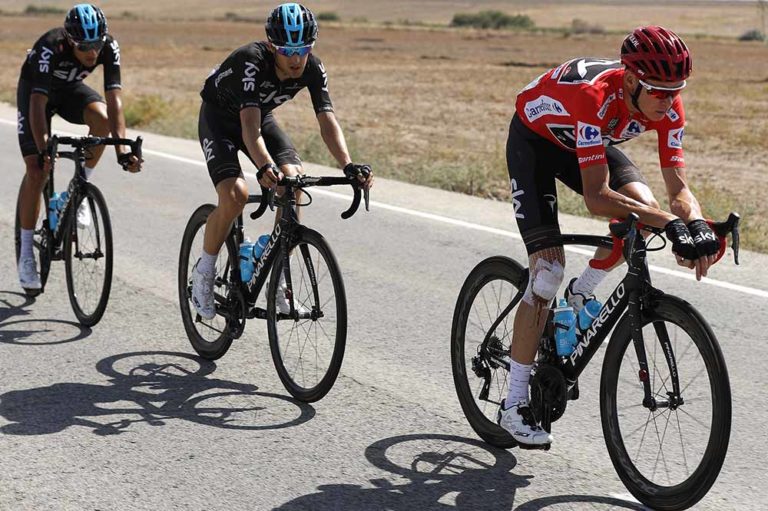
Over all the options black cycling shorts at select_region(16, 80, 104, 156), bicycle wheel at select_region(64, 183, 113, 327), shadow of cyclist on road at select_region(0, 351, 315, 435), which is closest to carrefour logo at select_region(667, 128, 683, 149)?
shadow of cyclist on road at select_region(0, 351, 315, 435)

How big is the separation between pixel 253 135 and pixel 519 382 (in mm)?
1929

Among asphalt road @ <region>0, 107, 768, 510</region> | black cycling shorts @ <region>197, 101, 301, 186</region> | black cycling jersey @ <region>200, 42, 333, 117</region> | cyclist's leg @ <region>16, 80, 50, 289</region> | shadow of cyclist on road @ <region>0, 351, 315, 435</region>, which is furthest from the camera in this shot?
cyclist's leg @ <region>16, 80, 50, 289</region>

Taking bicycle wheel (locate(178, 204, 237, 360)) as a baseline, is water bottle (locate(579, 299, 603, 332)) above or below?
above

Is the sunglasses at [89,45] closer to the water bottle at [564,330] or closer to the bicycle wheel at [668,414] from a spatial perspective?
the water bottle at [564,330]

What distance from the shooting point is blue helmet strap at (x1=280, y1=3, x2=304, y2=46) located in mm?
5645

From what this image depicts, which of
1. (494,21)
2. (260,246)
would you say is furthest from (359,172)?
(494,21)

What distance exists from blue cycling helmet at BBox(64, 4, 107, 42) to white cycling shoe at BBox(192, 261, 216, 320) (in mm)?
1670

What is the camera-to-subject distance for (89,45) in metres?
7.00

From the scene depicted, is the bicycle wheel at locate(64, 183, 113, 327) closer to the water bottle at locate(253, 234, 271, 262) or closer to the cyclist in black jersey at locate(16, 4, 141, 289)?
the cyclist in black jersey at locate(16, 4, 141, 289)

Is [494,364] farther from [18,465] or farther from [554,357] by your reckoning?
[18,465]

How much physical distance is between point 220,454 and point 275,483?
43 centimetres

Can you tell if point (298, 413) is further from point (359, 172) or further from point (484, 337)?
point (359, 172)

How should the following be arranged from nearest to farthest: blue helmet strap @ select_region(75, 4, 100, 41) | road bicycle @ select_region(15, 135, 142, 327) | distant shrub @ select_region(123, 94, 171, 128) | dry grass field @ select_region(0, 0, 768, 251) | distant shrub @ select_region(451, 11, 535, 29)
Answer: blue helmet strap @ select_region(75, 4, 100, 41) → road bicycle @ select_region(15, 135, 142, 327) → dry grass field @ select_region(0, 0, 768, 251) → distant shrub @ select_region(123, 94, 171, 128) → distant shrub @ select_region(451, 11, 535, 29)

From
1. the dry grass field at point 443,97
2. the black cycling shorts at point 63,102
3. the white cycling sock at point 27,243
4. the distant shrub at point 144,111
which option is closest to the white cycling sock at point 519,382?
the black cycling shorts at point 63,102
